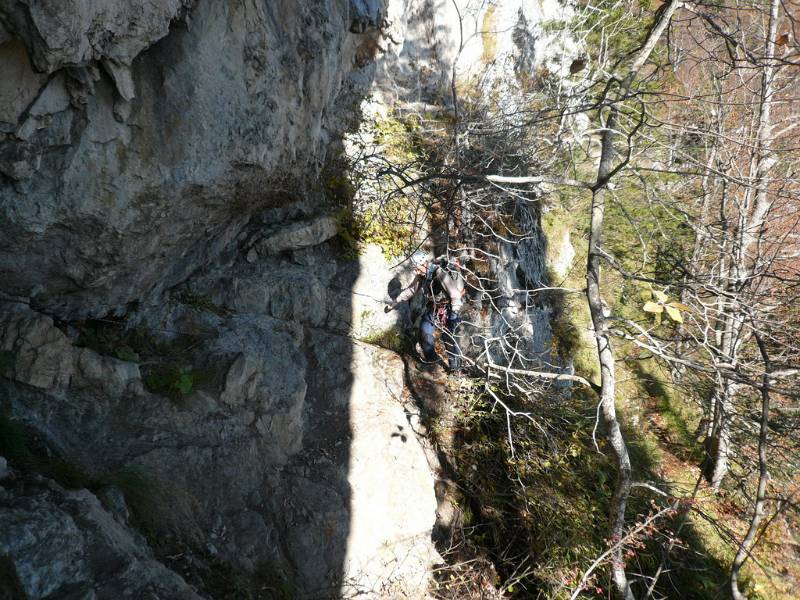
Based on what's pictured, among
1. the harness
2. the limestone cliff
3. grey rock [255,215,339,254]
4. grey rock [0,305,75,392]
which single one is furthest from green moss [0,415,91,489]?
the harness

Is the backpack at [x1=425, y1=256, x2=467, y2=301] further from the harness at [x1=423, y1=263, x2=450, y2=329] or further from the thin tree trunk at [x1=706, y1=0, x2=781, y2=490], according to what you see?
the thin tree trunk at [x1=706, y1=0, x2=781, y2=490]

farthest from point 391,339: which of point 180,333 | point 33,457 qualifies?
point 33,457

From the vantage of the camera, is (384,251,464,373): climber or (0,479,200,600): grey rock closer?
(0,479,200,600): grey rock

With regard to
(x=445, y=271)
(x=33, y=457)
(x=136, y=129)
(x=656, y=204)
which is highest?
(x=136, y=129)

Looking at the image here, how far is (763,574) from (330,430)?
19.8ft

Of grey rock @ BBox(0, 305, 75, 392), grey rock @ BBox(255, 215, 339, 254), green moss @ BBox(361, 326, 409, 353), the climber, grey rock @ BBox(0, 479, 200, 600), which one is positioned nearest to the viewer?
grey rock @ BBox(0, 479, 200, 600)

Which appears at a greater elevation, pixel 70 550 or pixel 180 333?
pixel 180 333

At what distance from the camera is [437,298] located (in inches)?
252

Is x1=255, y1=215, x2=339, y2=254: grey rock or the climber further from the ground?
x1=255, y1=215, x2=339, y2=254: grey rock

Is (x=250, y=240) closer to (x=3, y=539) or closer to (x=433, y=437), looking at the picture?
(x=433, y=437)

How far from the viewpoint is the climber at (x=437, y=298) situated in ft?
20.2

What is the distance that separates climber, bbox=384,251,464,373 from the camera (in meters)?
6.17

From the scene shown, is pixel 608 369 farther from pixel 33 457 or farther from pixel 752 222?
pixel 33 457

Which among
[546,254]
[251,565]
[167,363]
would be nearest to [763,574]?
[546,254]
